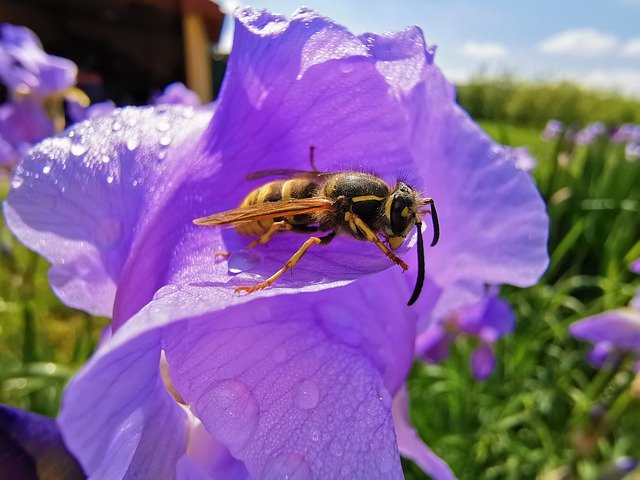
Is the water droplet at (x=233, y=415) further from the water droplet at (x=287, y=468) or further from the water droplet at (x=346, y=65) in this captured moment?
the water droplet at (x=346, y=65)

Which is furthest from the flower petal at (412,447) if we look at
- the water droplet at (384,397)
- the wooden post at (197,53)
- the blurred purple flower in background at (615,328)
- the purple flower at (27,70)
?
the wooden post at (197,53)

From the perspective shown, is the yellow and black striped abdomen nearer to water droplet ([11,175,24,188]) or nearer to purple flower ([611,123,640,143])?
water droplet ([11,175,24,188])

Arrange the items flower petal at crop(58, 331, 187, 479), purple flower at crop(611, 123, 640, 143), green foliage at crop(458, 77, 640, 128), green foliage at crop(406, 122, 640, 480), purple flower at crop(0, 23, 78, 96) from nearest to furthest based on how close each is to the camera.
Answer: flower petal at crop(58, 331, 187, 479), purple flower at crop(0, 23, 78, 96), green foliage at crop(406, 122, 640, 480), purple flower at crop(611, 123, 640, 143), green foliage at crop(458, 77, 640, 128)

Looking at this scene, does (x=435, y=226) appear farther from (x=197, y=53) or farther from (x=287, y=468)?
(x=197, y=53)

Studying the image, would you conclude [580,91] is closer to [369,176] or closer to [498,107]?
[498,107]

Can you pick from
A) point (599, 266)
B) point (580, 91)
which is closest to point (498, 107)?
point (580, 91)

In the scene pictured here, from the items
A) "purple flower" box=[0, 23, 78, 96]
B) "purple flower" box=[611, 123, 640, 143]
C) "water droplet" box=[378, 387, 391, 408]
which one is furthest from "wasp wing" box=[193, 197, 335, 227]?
"purple flower" box=[611, 123, 640, 143]
